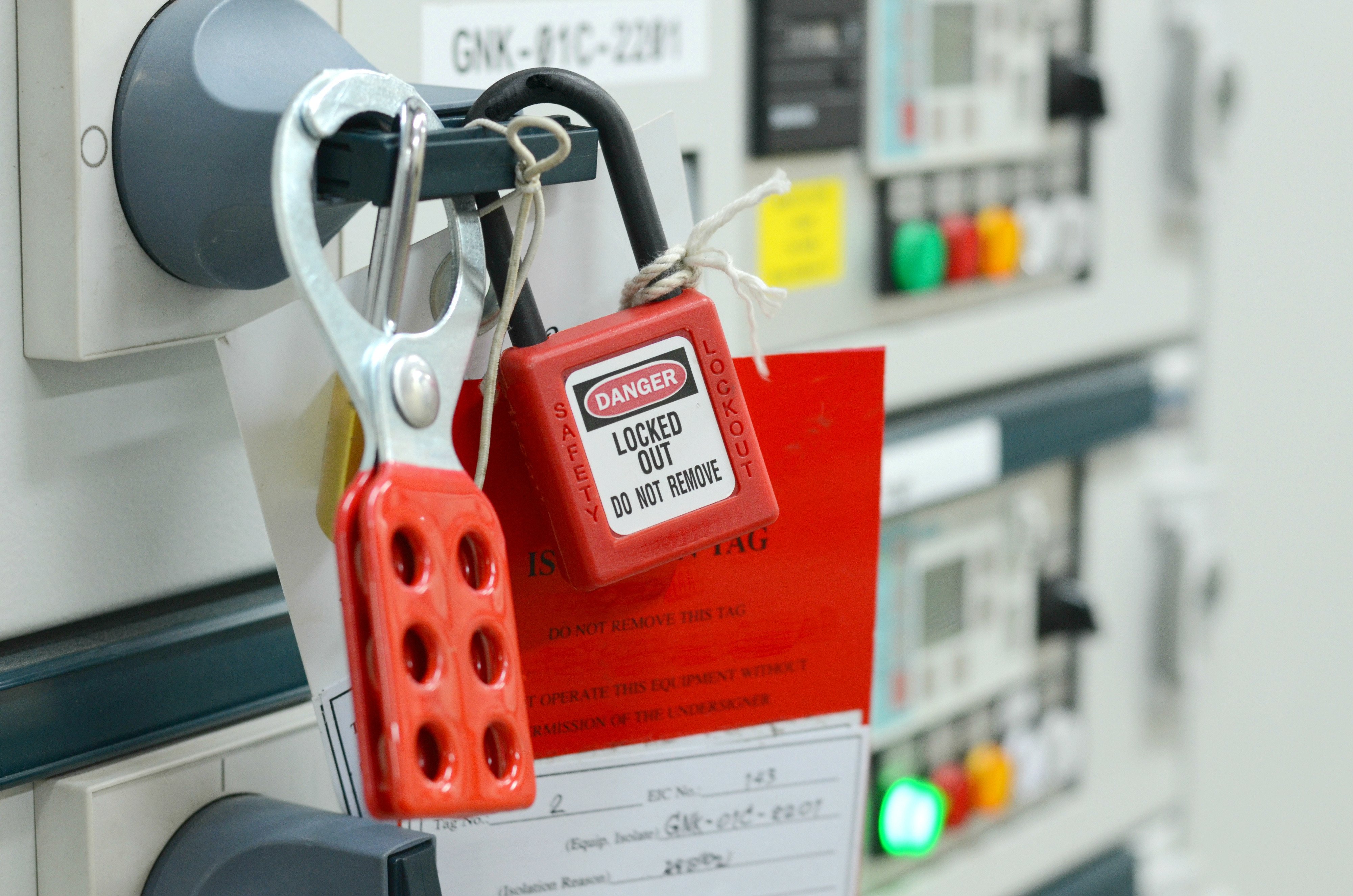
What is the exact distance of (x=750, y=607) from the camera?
0.48 m

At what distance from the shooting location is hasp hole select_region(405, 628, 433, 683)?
0.34 metres

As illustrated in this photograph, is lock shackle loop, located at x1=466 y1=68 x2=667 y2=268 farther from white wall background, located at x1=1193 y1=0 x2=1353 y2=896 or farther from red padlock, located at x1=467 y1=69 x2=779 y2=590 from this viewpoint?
white wall background, located at x1=1193 y1=0 x2=1353 y2=896

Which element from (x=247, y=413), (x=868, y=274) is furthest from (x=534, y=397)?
(x=868, y=274)

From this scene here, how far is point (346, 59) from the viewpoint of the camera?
419mm

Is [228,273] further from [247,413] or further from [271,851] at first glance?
[271,851]

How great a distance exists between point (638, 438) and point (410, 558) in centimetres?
9

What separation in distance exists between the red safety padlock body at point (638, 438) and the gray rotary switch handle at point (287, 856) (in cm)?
10

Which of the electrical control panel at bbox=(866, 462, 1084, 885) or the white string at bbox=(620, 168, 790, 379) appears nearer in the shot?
the white string at bbox=(620, 168, 790, 379)

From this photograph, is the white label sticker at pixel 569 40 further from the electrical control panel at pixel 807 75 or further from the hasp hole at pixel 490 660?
the hasp hole at pixel 490 660

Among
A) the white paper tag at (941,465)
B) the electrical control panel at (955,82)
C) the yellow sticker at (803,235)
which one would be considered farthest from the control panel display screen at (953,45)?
the white paper tag at (941,465)

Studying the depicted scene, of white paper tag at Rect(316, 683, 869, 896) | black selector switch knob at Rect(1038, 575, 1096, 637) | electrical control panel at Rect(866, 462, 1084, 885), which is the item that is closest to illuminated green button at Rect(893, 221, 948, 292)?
electrical control panel at Rect(866, 462, 1084, 885)

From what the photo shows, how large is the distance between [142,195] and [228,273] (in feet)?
0.11

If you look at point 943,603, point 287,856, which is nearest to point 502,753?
point 287,856

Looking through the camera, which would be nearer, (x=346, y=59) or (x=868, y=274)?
(x=346, y=59)
